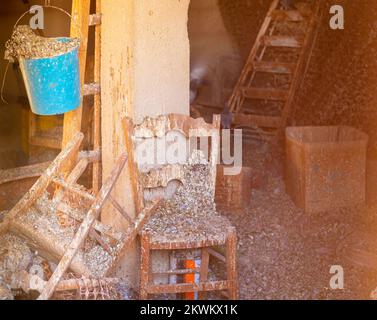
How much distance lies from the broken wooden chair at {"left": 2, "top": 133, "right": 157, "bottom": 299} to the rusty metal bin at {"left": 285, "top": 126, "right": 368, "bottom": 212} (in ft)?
7.73

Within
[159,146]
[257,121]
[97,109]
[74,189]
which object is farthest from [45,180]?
[257,121]

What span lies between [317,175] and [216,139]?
1.99 m

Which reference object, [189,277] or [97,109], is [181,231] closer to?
[189,277]

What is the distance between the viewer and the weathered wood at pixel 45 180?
4875mm

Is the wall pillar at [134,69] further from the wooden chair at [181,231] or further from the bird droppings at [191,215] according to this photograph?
the bird droppings at [191,215]

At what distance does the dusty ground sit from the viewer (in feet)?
18.1

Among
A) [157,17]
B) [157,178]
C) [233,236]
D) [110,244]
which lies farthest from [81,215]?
[157,17]

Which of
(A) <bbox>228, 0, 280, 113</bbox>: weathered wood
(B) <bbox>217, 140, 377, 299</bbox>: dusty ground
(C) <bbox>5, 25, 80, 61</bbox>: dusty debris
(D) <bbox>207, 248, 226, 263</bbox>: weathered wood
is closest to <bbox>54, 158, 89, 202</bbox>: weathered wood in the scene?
(C) <bbox>5, 25, 80, 61</bbox>: dusty debris

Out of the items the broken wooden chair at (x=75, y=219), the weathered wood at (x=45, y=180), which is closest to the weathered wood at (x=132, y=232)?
the broken wooden chair at (x=75, y=219)

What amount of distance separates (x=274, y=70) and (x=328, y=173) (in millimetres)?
1804

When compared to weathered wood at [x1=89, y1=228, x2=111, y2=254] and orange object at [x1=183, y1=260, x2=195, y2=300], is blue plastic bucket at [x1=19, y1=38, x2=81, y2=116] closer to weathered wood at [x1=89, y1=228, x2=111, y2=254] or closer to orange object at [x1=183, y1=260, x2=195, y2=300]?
weathered wood at [x1=89, y1=228, x2=111, y2=254]

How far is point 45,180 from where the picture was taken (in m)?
4.93

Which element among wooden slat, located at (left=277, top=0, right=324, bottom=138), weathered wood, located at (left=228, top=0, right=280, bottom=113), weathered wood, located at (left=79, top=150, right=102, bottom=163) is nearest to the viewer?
weathered wood, located at (left=79, top=150, right=102, bottom=163)

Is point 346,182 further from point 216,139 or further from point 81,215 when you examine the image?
point 81,215
